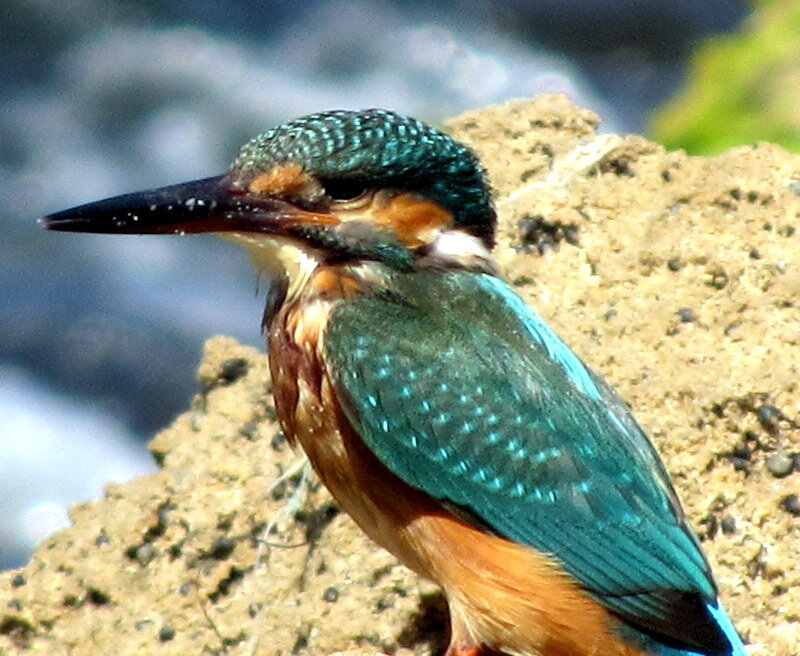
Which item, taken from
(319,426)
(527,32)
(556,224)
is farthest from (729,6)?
(319,426)

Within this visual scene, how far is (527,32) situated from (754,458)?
18.6 ft

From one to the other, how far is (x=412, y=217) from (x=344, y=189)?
0.64ft

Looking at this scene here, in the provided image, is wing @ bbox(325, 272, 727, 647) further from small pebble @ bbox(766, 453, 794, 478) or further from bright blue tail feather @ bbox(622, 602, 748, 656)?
small pebble @ bbox(766, 453, 794, 478)

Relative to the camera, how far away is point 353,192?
167 inches

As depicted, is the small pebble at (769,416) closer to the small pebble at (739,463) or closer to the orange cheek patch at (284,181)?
the small pebble at (739,463)

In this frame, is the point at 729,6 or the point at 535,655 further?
the point at 729,6

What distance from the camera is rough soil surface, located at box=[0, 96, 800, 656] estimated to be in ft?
14.8

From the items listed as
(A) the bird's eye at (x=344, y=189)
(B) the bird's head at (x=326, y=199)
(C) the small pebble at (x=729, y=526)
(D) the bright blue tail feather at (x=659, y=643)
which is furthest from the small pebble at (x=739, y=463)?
(A) the bird's eye at (x=344, y=189)

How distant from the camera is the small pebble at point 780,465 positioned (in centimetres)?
452

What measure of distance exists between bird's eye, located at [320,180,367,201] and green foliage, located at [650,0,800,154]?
123 inches

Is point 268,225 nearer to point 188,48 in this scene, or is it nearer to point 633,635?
point 633,635

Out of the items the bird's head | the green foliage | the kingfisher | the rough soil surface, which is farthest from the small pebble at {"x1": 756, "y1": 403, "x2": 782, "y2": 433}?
the green foliage

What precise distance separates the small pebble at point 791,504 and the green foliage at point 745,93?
2.75m

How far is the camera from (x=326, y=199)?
4.23 metres
